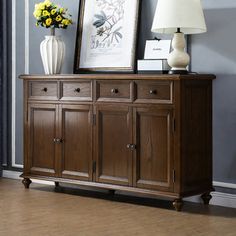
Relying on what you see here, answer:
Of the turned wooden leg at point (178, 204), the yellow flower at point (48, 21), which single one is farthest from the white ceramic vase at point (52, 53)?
the turned wooden leg at point (178, 204)

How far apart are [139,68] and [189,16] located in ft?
1.85

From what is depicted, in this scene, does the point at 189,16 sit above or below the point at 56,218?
above

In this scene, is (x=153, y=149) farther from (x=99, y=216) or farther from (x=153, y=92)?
(x=99, y=216)

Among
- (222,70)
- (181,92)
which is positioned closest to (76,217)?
(181,92)

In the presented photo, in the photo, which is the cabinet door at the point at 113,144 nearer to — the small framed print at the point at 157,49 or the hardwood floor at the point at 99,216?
the hardwood floor at the point at 99,216

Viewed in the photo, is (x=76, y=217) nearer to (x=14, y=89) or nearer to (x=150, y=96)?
(x=150, y=96)

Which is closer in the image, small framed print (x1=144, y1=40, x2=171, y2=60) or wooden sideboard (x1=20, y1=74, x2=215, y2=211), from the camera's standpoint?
wooden sideboard (x1=20, y1=74, x2=215, y2=211)

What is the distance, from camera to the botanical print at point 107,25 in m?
4.98

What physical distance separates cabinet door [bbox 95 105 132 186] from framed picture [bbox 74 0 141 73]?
1.42 feet

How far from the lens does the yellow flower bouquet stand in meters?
5.11

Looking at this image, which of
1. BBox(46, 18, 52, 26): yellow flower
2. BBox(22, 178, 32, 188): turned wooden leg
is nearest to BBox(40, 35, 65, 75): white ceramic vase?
BBox(46, 18, 52, 26): yellow flower

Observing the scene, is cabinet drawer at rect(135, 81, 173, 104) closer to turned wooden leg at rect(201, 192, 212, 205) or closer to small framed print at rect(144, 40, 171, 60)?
small framed print at rect(144, 40, 171, 60)

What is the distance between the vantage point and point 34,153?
16.8 feet

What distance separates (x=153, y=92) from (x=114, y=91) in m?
0.32
